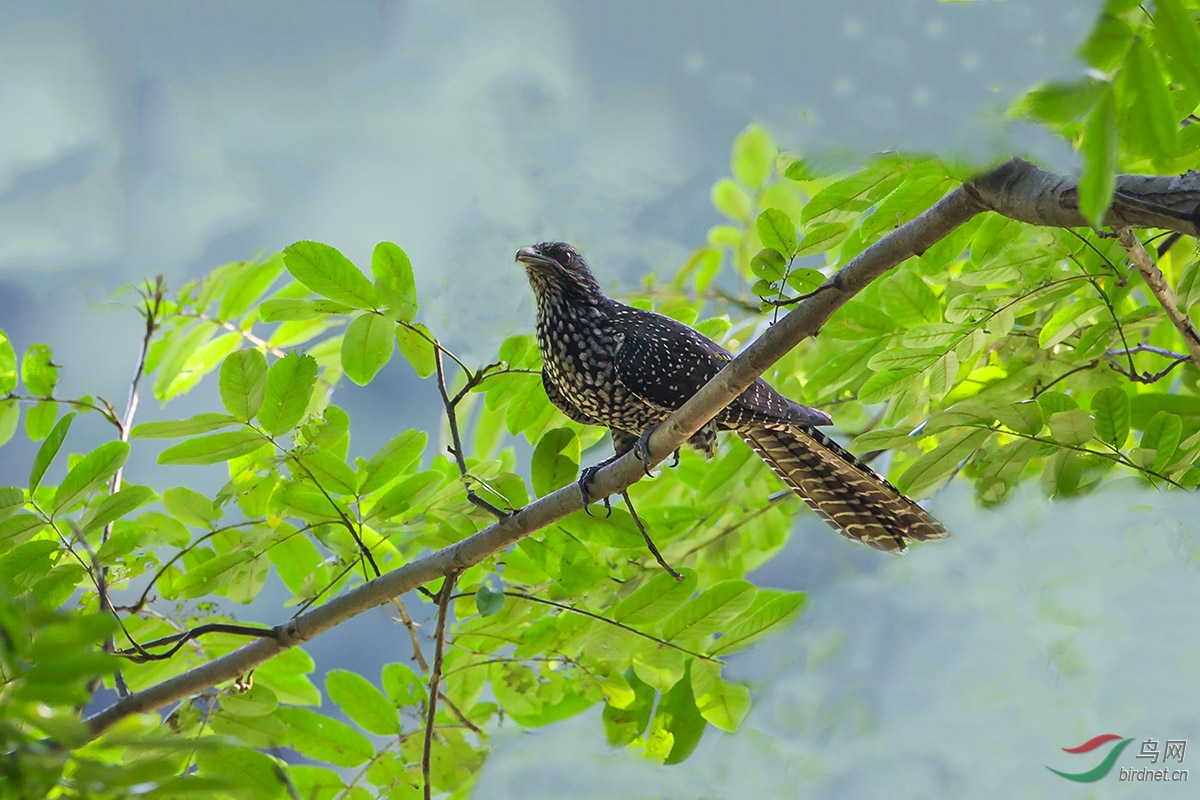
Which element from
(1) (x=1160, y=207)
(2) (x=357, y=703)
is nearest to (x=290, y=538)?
(2) (x=357, y=703)

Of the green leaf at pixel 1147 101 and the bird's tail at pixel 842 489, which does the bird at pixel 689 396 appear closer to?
the bird's tail at pixel 842 489

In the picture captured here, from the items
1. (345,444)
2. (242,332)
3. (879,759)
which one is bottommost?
(879,759)

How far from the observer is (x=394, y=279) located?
1812mm

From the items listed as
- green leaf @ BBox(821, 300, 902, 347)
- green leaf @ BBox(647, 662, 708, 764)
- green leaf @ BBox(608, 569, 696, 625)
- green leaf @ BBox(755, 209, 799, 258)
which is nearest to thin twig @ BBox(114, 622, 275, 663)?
green leaf @ BBox(608, 569, 696, 625)

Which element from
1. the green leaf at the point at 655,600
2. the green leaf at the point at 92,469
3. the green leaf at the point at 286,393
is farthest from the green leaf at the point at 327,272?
the green leaf at the point at 655,600

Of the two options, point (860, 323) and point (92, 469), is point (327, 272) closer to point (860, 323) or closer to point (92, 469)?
point (92, 469)

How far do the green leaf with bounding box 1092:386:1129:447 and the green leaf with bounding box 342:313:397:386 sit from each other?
1247 mm

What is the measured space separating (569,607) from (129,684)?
3.27 feet

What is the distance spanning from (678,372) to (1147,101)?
1.53 metres

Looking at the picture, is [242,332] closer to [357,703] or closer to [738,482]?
[357,703]

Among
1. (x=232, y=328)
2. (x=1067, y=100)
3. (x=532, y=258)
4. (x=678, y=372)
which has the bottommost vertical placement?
(x=1067, y=100)

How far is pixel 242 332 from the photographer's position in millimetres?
2363

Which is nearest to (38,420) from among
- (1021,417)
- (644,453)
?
(644,453)

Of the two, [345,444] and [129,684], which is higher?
[345,444]
